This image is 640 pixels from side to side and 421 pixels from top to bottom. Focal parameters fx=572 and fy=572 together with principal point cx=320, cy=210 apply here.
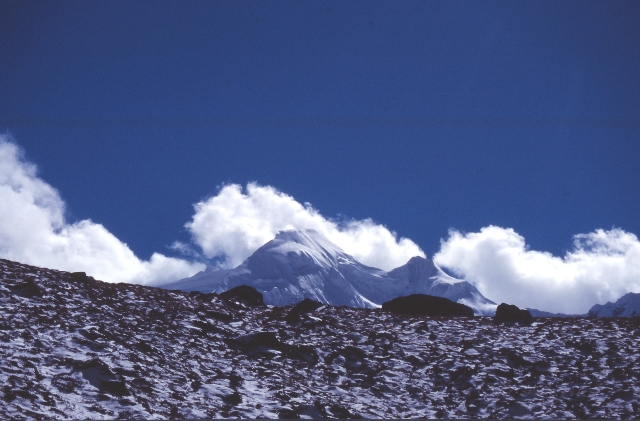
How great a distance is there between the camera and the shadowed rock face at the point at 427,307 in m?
24.8

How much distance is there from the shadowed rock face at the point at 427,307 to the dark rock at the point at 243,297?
591 cm

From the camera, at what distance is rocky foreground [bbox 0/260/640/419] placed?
529 inches

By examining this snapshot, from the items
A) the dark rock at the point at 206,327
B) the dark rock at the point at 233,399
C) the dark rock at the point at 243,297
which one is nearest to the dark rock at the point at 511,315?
the dark rock at the point at 243,297

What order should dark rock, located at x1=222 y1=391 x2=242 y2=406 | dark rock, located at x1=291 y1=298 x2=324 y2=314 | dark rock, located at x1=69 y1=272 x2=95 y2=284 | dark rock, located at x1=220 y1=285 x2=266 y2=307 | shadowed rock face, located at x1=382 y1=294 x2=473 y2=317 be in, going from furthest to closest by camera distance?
shadowed rock face, located at x1=382 y1=294 x2=473 y2=317, dark rock, located at x1=220 y1=285 x2=266 y2=307, dark rock, located at x1=291 y1=298 x2=324 y2=314, dark rock, located at x1=69 y1=272 x2=95 y2=284, dark rock, located at x1=222 y1=391 x2=242 y2=406

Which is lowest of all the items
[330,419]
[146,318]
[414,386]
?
[330,419]

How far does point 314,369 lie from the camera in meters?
16.6

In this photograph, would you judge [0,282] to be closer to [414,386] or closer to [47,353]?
[47,353]

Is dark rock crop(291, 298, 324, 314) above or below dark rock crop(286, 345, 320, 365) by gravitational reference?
above

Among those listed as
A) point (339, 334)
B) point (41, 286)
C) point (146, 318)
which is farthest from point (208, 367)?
point (41, 286)

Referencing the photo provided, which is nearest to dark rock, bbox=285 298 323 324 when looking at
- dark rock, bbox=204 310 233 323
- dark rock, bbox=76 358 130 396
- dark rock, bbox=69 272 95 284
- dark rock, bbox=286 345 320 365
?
dark rock, bbox=204 310 233 323

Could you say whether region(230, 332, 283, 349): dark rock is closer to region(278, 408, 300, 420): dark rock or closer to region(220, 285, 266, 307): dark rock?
region(220, 285, 266, 307): dark rock

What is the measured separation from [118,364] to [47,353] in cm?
174

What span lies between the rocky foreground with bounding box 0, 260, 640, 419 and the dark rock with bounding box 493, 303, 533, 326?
46cm

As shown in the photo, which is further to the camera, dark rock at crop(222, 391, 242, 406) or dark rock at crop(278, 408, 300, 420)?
dark rock at crop(222, 391, 242, 406)
